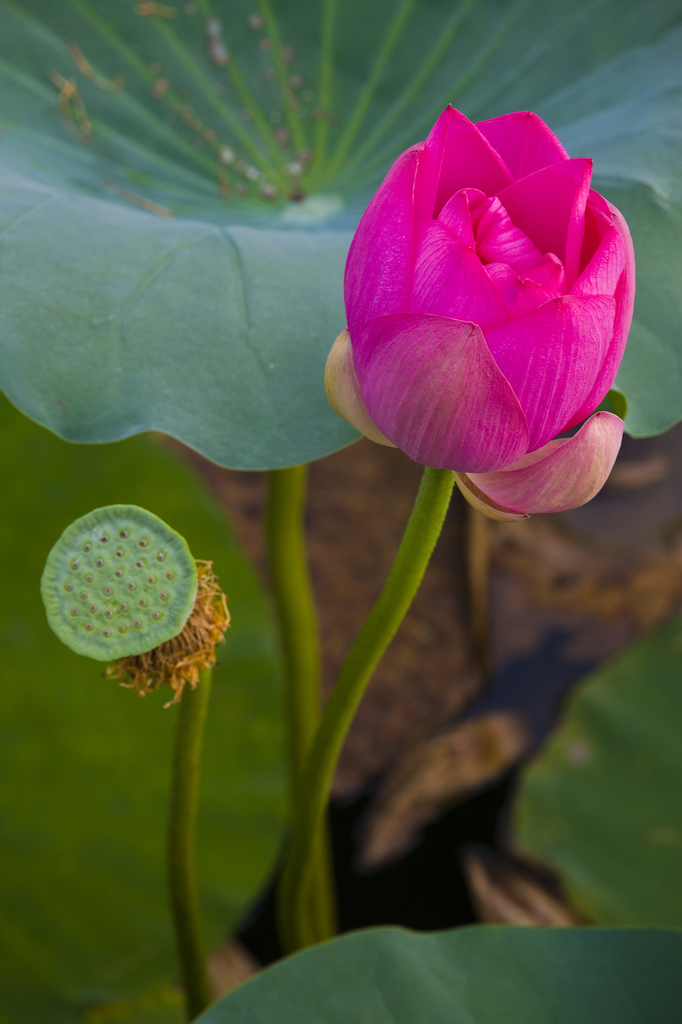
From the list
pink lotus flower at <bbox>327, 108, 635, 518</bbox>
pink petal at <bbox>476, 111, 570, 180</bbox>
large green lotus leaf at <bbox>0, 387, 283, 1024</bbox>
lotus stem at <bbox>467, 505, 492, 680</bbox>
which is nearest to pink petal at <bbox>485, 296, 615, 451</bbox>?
pink lotus flower at <bbox>327, 108, 635, 518</bbox>

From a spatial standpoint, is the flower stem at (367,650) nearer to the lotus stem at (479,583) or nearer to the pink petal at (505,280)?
the pink petal at (505,280)

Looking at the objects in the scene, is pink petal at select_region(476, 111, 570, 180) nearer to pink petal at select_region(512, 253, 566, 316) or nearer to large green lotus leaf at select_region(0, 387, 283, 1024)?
pink petal at select_region(512, 253, 566, 316)

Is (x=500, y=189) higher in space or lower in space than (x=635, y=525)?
higher

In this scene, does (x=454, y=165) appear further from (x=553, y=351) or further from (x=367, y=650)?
(x=367, y=650)

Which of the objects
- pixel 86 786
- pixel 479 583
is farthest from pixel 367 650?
pixel 479 583

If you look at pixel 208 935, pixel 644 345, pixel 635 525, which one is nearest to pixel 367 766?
pixel 208 935

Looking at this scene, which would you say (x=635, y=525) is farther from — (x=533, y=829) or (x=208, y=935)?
(x=208, y=935)
